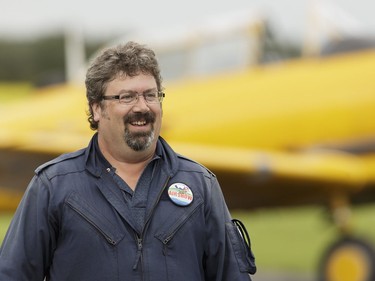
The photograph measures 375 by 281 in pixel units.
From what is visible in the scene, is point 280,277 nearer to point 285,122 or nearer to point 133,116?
point 285,122

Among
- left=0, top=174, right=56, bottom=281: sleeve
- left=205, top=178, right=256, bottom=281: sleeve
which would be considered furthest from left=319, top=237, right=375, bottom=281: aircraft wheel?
left=0, top=174, right=56, bottom=281: sleeve

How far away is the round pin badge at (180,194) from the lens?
2564 millimetres

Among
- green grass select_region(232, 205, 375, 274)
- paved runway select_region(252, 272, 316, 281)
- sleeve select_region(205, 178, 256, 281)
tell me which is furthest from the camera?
green grass select_region(232, 205, 375, 274)

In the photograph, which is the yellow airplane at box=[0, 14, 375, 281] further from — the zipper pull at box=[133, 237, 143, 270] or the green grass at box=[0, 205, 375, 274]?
the zipper pull at box=[133, 237, 143, 270]

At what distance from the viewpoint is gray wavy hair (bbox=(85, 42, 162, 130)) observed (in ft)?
8.44

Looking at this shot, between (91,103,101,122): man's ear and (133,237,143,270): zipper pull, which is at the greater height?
(91,103,101,122): man's ear

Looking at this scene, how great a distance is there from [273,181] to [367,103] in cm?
120

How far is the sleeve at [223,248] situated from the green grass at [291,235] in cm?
706

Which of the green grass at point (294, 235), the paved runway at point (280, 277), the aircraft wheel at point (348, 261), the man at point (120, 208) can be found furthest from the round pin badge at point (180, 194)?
the paved runway at point (280, 277)

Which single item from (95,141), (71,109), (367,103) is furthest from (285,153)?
(95,141)

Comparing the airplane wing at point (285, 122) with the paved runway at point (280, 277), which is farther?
the paved runway at point (280, 277)

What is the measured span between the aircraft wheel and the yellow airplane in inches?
14.0

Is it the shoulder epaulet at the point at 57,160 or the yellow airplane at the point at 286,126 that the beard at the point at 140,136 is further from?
the yellow airplane at the point at 286,126

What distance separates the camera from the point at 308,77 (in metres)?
10.1
